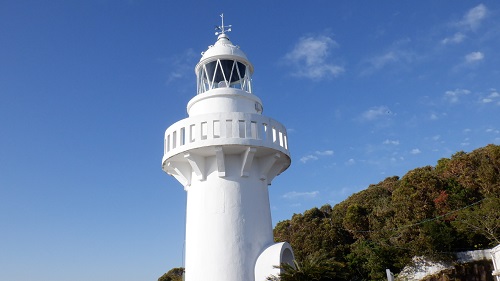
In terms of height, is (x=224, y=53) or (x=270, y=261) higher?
(x=224, y=53)

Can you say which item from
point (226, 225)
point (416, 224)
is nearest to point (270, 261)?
point (226, 225)

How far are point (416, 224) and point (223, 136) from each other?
23.1 metres

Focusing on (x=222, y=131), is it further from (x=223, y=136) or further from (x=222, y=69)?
(x=222, y=69)

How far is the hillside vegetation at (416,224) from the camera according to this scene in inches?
1159

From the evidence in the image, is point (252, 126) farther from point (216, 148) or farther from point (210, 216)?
point (210, 216)

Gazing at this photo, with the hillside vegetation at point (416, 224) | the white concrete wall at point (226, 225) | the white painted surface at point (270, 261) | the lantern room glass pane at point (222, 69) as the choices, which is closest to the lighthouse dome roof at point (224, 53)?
the lantern room glass pane at point (222, 69)

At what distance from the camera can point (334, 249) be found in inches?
1394

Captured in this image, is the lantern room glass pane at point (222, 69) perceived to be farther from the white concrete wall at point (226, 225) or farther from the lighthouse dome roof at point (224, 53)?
the white concrete wall at point (226, 225)

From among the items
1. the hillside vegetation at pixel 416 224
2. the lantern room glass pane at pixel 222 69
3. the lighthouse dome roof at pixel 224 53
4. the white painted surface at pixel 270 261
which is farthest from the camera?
the hillside vegetation at pixel 416 224

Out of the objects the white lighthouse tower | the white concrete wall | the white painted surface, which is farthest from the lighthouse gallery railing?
the white painted surface

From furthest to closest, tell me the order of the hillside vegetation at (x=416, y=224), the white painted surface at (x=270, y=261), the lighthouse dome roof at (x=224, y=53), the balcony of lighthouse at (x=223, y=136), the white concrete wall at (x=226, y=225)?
1. the hillside vegetation at (x=416, y=224)
2. the lighthouse dome roof at (x=224, y=53)
3. the balcony of lighthouse at (x=223, y=136)
4. the white concrete wall at (x=226, y=225)
5. the white painted surface at (x=270, y=261)

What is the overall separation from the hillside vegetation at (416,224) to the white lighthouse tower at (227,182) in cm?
1618

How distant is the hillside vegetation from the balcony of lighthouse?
1687 cm

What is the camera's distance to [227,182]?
44.4ft
